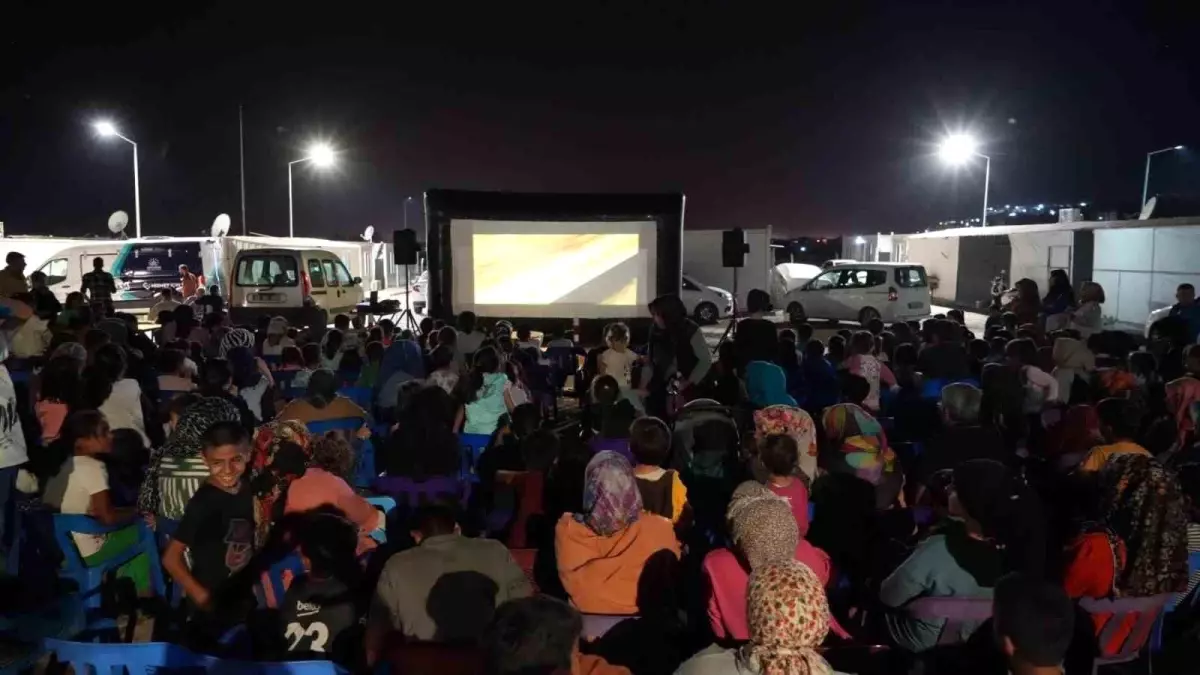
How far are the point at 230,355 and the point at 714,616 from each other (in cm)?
495

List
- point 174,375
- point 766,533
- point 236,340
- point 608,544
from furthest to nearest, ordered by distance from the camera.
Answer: point 236,340 → point 174,375 → point 608,544 → point 766,533

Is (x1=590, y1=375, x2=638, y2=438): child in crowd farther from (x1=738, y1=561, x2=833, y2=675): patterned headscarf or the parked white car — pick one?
the parked white car

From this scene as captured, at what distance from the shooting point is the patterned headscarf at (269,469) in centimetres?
386

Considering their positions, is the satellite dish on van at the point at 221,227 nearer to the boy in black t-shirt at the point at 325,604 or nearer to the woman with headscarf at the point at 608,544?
the boy in black t-shirt at the point at 325,604

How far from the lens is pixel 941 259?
3091 centimetres

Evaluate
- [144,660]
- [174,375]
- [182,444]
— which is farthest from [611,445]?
[174,375]

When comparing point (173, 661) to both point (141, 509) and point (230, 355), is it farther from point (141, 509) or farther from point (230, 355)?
point (230, 355)

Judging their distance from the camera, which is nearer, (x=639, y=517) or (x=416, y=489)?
(x=639, y=517)

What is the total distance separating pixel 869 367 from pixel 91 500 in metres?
5.56

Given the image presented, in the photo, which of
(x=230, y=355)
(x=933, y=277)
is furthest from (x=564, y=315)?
(x=933, y=277)

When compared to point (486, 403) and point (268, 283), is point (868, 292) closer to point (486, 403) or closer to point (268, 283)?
point (268, 283)

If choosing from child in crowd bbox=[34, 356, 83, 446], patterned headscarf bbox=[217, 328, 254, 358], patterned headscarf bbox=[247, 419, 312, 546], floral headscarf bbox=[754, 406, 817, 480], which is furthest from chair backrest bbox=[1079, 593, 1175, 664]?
patterned headscarf bbox=[217, 328, 254, 358]

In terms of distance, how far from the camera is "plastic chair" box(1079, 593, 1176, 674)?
10.9ft

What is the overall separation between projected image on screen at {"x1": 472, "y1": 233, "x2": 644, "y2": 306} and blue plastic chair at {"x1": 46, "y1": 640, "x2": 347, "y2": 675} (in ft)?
42.7
